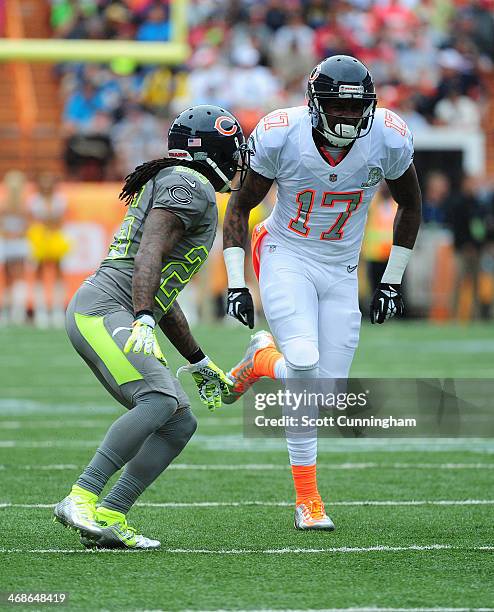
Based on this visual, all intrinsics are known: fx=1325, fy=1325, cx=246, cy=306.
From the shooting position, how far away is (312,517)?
196 inches

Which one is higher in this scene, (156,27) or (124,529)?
(156,27)

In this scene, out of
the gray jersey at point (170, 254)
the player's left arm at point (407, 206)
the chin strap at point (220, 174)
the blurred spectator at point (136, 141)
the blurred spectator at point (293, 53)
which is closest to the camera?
the gray jersey at point (170, 254)

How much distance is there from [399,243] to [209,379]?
3.42ft

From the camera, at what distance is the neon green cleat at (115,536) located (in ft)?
14.6

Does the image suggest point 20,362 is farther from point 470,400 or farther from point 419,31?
point 419,31

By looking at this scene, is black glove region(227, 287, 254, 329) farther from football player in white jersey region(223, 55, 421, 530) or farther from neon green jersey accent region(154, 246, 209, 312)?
neon green jersey accent region(154, 246, 209, 312)

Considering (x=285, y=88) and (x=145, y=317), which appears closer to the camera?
(x=145, y=317)

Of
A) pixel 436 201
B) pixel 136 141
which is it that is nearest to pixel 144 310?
pixel 136 141

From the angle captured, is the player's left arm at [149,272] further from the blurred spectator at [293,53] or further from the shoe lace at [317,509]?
the blurred spectator at [293,53]

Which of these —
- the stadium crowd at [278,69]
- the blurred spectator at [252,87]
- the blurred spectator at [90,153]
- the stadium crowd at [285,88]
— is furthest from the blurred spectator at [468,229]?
the blurred spectator at [90,153]

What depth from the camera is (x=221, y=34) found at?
725 inches

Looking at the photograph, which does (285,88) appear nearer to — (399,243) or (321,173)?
(399,243)

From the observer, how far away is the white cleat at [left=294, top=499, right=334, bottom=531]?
495 cm

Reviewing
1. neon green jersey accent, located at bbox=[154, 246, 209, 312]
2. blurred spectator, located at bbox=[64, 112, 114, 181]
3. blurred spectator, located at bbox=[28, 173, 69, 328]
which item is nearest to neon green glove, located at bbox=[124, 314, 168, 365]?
neon green jersey accent, located at bbox=[154, 246, 209, 312]
